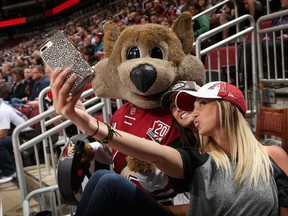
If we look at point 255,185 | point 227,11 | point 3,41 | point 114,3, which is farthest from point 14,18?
point 255,185

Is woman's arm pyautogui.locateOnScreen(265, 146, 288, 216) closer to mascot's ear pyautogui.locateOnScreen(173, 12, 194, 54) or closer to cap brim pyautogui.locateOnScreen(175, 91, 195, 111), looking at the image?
cap brim pyautogui.locateOnScreen(175, 91, 195, 111)

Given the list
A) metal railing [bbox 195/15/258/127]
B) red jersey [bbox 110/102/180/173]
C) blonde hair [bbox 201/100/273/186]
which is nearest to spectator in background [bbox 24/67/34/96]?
metal railing [bbox 195/15/258/127]

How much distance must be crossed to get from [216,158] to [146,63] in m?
0.60

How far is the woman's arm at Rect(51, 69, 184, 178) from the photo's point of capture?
1024mm

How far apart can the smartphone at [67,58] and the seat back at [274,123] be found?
171cm

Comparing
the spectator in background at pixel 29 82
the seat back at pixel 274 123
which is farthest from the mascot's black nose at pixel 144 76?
the spectator in background at pixel 29 82

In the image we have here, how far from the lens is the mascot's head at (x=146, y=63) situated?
1.59 m

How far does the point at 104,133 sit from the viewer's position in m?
1.08

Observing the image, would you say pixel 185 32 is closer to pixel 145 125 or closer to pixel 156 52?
pixel 156 52

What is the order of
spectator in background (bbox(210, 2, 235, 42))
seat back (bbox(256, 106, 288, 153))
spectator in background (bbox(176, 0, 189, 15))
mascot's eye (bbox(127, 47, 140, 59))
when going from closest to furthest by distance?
mascot's eye (bbox(127, 47, 140, 59)) < seat back (bbox(256, 106, 288, 153)) < spectator in background (bbox(210, 2, 235, 42)) < spectator in background (bbox(176, 0, 189, 15))

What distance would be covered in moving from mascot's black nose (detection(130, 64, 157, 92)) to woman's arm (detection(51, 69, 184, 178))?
492 mm

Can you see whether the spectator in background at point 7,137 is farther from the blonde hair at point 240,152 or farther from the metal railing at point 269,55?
the blonde hair at point 240,152

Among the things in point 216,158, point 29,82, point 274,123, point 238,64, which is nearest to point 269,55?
point 238,64

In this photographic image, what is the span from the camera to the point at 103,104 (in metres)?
2.86
